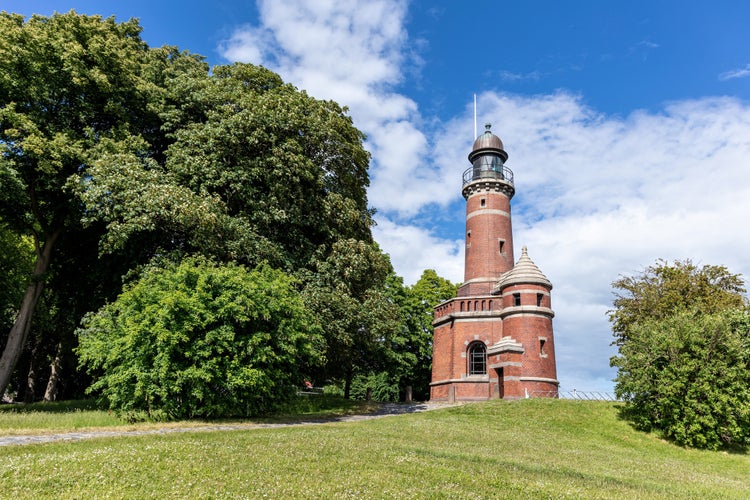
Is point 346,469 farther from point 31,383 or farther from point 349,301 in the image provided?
point 31,383

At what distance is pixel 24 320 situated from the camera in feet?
→ 70.4

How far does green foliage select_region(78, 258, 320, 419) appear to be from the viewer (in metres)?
15.3

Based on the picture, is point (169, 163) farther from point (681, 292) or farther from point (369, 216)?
point (681, 292)

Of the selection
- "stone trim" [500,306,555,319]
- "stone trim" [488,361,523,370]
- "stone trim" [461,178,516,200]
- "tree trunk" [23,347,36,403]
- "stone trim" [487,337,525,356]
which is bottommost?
"tree trunk" [23,347,36,403]

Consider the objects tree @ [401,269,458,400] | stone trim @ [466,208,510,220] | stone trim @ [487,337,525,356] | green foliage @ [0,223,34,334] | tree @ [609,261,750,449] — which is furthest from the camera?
tree @ [401,269,458,400]

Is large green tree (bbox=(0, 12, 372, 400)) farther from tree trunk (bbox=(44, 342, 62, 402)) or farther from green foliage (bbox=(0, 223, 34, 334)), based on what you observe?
tree trunk (bbox=(44, 342, 62, 402))

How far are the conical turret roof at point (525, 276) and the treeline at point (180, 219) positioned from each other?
10607mm

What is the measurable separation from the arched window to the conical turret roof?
14.4 feet

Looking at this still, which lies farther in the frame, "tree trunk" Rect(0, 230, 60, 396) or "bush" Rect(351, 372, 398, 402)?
"bush" Rect(351, 372, 398, 402)

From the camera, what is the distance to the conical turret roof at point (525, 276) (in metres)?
30.8

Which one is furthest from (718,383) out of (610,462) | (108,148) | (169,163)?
(108,148)

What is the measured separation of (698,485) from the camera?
1141 cm

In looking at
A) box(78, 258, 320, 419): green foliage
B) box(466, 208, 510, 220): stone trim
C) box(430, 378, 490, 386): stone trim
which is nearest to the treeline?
box(78, 258, 320, 419): green foliage

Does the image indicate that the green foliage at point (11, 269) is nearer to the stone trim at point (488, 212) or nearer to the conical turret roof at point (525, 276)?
the conical turret roof at point (525, 276)
